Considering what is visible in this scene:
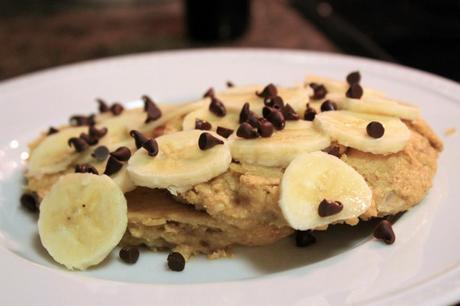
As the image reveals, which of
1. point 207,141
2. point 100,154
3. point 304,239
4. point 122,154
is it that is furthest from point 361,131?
point 100,154

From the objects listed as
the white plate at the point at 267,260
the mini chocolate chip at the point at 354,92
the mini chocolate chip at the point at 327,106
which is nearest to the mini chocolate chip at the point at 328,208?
the white plate at the point at 267,260

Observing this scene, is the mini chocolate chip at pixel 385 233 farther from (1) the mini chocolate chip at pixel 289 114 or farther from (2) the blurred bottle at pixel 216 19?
(2) the blurred bottle at pixel 216 19

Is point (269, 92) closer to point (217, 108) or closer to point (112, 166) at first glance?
point (217, 108)

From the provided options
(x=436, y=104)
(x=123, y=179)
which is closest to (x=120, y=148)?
(x=123, y=179)

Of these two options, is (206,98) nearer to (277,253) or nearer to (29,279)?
(277,253)

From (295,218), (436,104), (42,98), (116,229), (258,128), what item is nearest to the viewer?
(295,218)
